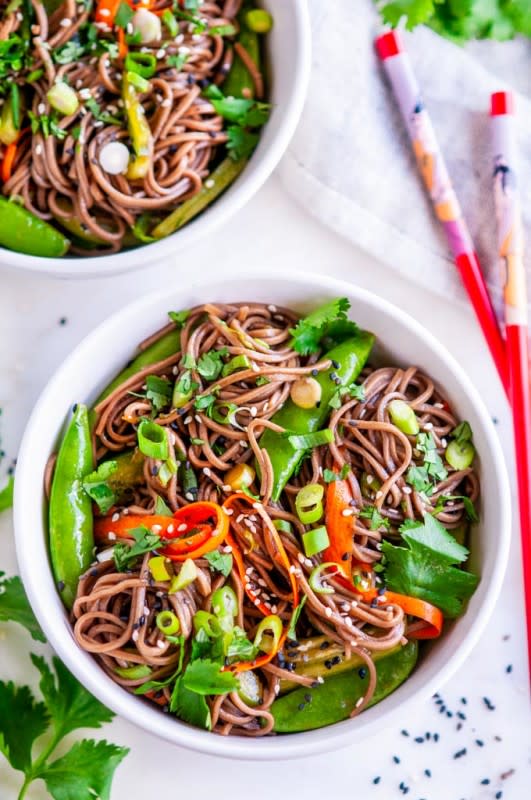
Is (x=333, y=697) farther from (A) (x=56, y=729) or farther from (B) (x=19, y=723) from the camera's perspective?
(B) (x=19, y=723)

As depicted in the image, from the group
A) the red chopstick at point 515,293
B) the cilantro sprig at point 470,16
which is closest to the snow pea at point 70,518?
the red chopstick at point 515,293

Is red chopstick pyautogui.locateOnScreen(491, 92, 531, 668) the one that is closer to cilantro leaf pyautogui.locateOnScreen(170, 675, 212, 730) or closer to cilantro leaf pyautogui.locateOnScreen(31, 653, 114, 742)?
cilantro leaf pyautogui.locateOnScreen(170, 675, 212, 730)

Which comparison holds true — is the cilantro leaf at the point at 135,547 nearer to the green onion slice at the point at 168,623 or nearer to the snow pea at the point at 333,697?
the green onion slice at the point at 168,623

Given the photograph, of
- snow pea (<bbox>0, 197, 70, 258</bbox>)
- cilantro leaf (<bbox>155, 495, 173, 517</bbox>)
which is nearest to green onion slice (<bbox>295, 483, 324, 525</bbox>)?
cilantro leaf (<bbox>155, 495, 173, 517</bbox>)

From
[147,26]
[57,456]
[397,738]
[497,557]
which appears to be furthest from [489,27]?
[397,738]

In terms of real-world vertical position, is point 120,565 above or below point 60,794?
above

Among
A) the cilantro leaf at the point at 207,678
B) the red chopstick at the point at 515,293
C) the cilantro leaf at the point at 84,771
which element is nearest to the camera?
the cilantro leaf at the point at 207,678

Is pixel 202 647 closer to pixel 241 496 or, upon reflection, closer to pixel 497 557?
pixel 241 496
